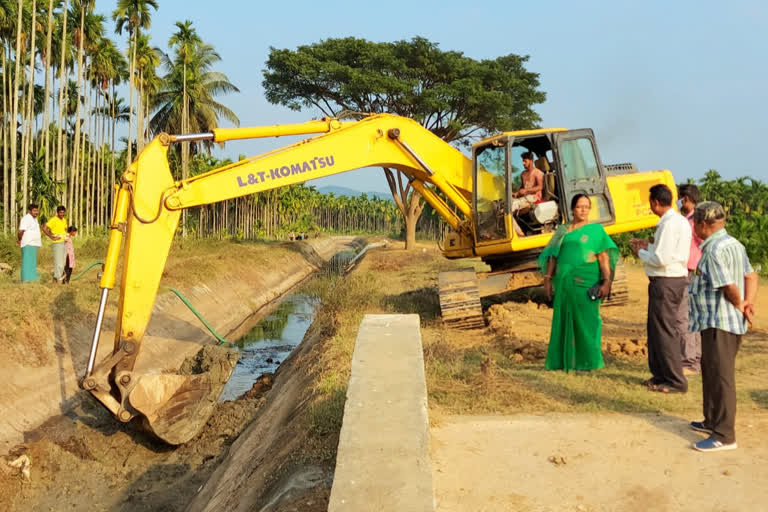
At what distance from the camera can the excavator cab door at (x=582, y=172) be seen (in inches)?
375

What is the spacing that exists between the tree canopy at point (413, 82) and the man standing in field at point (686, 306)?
2038 cm

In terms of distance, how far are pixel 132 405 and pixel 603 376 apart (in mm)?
4932

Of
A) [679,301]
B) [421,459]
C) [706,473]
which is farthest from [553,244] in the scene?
[421,459]

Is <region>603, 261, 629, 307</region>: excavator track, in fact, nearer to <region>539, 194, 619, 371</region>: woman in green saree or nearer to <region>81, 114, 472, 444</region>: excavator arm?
<region>81, 114, 472, 444</region>: excavator arm

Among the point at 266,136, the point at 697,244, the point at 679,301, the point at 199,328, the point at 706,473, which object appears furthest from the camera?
the point at 199,328

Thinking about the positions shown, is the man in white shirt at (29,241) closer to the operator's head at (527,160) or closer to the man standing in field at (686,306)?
the operator's head at (527,160)

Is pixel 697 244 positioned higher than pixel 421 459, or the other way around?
pixel 697 244

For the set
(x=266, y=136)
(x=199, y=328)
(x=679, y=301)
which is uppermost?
(x=266, y=136)

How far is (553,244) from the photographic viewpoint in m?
6.14

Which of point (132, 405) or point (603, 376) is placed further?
point (132, 405)

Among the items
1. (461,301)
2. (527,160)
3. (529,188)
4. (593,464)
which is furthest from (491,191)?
(593,464)

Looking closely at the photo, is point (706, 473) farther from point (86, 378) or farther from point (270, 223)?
point (270, 223)

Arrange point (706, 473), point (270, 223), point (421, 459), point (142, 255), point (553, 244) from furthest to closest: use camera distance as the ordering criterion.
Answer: point (270, 223)
point (142, 255)
point (553, 244)
point (706, 473)
point (421, 459)

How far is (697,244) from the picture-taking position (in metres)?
6.58
